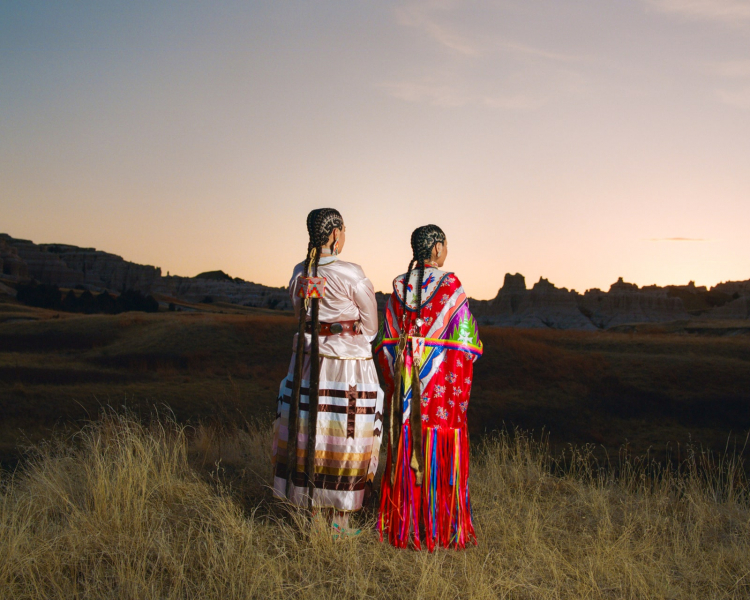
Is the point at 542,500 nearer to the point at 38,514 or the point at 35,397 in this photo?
the point at 38,514

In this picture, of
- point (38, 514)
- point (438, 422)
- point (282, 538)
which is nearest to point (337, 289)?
point (438, 422)

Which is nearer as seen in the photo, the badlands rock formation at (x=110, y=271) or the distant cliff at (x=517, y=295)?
the distant cliff at (x=517, y=295)

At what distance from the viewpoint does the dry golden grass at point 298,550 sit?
3.63 m

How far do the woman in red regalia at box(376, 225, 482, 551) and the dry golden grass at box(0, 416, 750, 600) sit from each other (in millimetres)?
223

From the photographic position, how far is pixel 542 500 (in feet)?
19.4

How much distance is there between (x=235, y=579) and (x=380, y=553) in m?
0.97

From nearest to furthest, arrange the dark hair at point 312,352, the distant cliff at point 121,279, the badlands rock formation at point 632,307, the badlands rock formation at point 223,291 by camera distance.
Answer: the dark hair at point 312,352 < the badlands rock formation at point 632,307 < the distant cliff at point 121,279 < the badlands rock formation at point 223,291

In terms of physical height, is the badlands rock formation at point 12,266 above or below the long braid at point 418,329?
above

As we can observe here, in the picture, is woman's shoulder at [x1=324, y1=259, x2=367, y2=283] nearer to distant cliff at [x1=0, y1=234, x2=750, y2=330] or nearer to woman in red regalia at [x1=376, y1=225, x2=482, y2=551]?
woman in red regalia at [x1=376, y1=225, x2=482, y2=551]

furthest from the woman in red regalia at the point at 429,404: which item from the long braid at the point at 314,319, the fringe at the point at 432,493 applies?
the long braid at the point at 314,319

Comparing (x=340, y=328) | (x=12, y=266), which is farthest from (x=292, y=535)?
(x=12, y=266)

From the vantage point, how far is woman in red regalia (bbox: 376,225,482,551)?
4184 mm

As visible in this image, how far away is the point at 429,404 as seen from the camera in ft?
14.0

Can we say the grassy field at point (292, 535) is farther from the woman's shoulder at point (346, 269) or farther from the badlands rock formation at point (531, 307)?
the badlands rock formation at point (531, 307)
